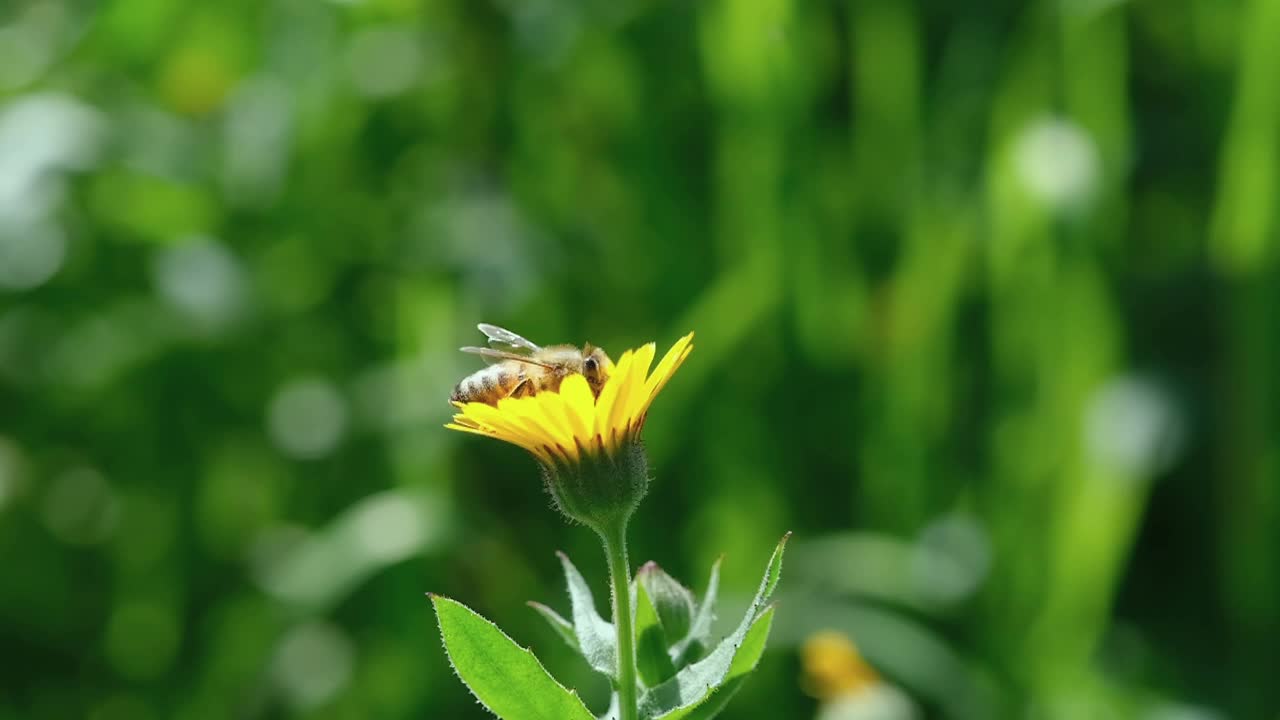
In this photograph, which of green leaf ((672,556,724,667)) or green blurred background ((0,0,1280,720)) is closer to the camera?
green leaf ((672,556,724,667))

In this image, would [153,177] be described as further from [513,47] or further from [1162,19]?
[1162,19]

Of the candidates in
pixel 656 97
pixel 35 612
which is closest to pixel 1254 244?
pixel 656 97

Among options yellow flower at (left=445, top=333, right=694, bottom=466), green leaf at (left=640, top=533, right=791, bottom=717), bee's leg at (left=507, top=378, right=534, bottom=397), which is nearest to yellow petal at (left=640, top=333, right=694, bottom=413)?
yellow flower at (left=445, top=333, right=694, bottom=466)

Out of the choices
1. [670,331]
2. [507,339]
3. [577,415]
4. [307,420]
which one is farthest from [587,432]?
[307,420]

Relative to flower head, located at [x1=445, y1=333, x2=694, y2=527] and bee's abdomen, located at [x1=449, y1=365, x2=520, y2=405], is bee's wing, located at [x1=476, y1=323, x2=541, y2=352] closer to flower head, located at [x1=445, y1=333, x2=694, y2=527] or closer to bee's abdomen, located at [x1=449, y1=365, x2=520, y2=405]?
bee's abdomen, located at [x1=449, y1=365, x2=520, y2=405]

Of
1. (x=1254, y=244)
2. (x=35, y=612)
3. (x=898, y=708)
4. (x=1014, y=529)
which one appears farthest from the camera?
(x=35, y=612)

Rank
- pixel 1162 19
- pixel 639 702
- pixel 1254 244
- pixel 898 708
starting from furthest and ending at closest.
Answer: pixel 1162 19 < pixel 1254 244 < pixel 898 708 < pixel 639 702

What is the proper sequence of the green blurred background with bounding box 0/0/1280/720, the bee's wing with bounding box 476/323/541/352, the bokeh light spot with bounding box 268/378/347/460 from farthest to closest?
the bokeh light spot with bounding box 268/378/347/460
the green blurred background with bounding box 0/0/1280/720
the bee's wing with bounding box 476/323/541/352

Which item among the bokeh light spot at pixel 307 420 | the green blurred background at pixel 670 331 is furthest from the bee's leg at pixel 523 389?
the bokeh light spot at pixel 307 420
